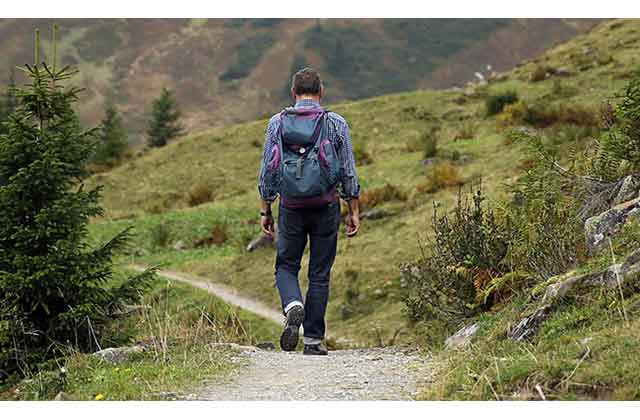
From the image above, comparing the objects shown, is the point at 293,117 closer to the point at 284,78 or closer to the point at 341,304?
the point at 341,304

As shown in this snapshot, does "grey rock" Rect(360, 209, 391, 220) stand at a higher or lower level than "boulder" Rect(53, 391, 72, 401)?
lower

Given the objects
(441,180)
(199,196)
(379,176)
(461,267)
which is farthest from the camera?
(199,196)

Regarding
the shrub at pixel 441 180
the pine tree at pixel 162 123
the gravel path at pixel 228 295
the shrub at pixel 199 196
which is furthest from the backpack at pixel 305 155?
the pine tree at pixel 162 123

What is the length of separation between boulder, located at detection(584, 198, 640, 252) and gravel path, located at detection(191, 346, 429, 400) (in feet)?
5.67

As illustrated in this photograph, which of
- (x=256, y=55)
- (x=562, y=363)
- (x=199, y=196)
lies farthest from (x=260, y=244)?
(x=256, y=55)

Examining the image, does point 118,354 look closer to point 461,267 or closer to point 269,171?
point 269,171

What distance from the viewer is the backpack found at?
7586 millimetres

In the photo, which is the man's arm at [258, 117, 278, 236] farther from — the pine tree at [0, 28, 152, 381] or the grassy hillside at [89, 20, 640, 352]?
the grassy hillside at [89, 20, 640, 352]

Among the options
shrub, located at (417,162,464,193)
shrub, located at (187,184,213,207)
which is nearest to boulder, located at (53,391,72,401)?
shrub, located at (417,162,464,193)

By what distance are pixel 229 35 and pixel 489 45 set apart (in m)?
33.4

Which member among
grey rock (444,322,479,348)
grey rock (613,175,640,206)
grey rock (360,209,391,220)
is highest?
grey rock (613,175,640,206)

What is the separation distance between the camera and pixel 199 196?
90.9 feet

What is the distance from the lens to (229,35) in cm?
12606

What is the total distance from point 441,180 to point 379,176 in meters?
3.94
